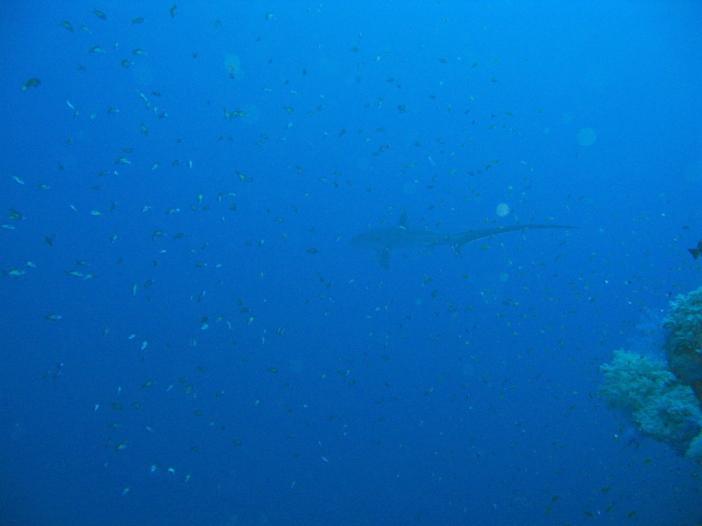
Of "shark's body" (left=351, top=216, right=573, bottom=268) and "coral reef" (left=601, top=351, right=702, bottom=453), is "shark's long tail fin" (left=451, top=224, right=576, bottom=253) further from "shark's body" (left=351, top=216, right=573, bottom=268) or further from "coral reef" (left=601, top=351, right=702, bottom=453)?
"coral reef" (left=601, top=351, right=702, bottom=453)

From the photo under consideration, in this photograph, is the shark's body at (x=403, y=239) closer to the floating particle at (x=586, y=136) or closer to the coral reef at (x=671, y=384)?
the coral reef at (x=671, y=384)

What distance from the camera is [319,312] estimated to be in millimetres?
28547

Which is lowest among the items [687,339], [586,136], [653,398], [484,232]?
[653,398]

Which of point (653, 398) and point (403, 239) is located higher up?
point (403, 239)

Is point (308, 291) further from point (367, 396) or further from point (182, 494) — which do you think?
point (182, 494)

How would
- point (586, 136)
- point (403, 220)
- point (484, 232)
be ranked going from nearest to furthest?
1. point (484, 232)
2. point (403, 220)
3. point (586, 136)

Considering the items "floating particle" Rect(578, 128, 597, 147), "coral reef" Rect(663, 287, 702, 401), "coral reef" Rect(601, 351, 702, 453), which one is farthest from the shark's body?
"floating particle" Rect(578, 128, 597, 147)

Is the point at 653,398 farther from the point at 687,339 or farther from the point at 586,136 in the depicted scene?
the point at 586,136

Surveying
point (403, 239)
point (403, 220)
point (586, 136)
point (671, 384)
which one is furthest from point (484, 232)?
Result: point (586, 136)

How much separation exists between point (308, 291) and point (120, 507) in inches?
633

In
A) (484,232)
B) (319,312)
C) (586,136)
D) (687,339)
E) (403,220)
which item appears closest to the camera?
(687,339)

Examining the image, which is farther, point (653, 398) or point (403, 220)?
point (403, 220)

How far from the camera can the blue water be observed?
1833cm

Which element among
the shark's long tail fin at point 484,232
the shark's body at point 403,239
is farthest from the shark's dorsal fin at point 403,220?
the shark's long tail fin at point 484,232
